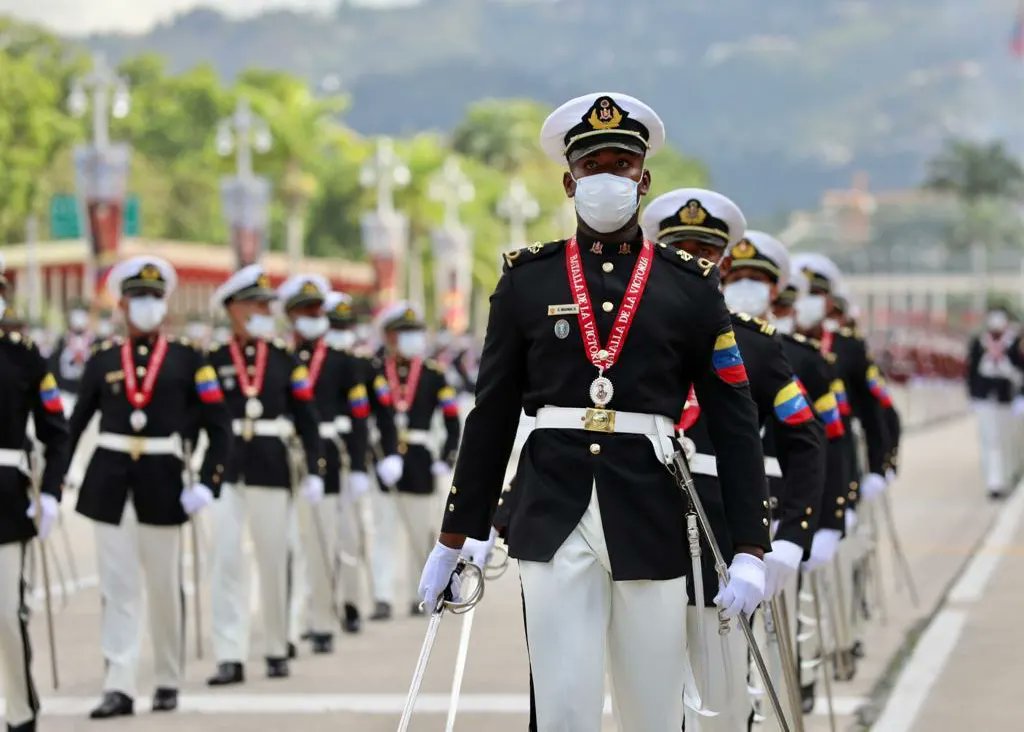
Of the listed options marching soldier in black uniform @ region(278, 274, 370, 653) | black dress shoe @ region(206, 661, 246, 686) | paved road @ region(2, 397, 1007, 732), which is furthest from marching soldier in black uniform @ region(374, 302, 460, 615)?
black dress shoe @ region(206, 661, 246, 686)

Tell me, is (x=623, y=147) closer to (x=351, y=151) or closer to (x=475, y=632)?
(x=475, y=632)

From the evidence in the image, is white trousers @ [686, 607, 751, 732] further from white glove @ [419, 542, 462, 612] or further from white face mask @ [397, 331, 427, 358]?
white face mask @ [397, 331, 427, 358]

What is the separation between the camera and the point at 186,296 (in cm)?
8275

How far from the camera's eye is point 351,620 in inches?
554

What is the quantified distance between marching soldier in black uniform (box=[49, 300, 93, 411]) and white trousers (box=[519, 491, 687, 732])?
22462mm

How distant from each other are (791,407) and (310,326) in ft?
22.7

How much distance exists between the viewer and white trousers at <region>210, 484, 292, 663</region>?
38.4 feet

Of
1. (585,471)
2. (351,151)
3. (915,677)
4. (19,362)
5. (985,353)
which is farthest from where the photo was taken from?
(351,151)

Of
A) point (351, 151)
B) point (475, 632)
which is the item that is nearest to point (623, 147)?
point (475, 632)

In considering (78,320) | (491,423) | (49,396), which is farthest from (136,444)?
(78,320)

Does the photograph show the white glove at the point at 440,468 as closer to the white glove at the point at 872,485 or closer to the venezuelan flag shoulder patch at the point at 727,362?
the white glove at the point at 872,485

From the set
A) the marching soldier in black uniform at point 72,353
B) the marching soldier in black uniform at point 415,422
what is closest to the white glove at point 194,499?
the marching soldier in black uniform at point 415,422

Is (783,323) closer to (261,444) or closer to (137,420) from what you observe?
(137,420)

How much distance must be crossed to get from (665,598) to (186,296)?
257ft
